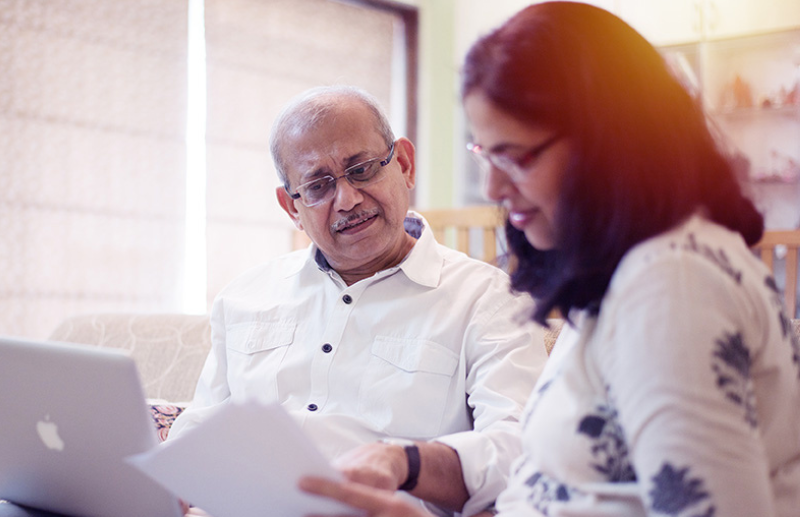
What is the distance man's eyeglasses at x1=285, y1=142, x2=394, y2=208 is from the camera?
1.51 m

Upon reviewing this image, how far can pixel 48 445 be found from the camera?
104cm

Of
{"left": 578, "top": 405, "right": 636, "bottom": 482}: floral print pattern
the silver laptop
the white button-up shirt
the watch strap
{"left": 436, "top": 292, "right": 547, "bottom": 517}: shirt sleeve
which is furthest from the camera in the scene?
the white button-up shirt

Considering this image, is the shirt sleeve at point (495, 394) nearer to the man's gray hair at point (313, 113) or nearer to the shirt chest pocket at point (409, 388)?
the shirt chest pocket at point (409, 388)

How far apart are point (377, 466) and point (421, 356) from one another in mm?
394

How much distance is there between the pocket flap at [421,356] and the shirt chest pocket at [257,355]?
22 centimetres

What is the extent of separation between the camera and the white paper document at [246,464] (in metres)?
0.73

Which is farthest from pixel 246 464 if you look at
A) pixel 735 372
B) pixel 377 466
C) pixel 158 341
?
pixel 158 341

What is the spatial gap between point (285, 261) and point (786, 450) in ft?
3.89

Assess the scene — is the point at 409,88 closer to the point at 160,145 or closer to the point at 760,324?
the point at 160,145

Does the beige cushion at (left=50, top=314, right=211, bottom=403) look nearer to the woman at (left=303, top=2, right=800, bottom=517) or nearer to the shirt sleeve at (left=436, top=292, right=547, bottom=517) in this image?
the shirt sleeve at (left=436, top=292, right=547, bottom=517)

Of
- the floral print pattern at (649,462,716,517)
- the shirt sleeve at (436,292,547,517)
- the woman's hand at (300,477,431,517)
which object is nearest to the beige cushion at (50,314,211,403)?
the shirt sleeve at (436,292,547,517)

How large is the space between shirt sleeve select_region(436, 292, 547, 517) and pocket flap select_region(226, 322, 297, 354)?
0.38m

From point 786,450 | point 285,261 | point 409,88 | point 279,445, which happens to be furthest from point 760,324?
point 409,88

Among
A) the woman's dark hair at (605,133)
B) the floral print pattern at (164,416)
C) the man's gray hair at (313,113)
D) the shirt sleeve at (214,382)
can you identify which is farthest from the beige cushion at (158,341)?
the woman's dark hair at (605,133)
